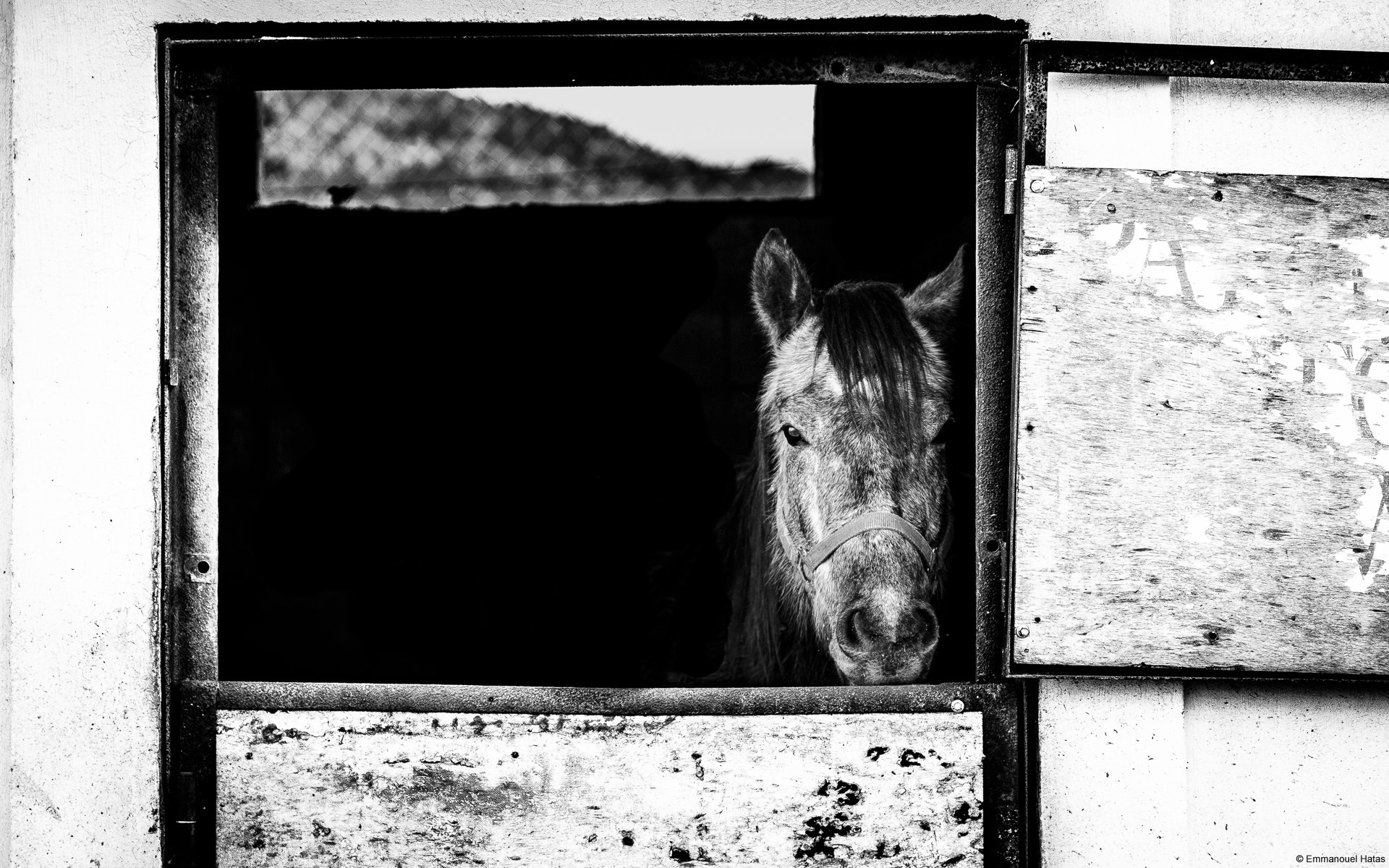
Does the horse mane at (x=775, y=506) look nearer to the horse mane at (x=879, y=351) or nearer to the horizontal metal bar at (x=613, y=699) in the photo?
the horse mane at (x=879, y=351)

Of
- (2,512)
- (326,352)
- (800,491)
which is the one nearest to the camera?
(2,512)

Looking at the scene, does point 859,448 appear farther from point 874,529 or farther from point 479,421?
point 479,421

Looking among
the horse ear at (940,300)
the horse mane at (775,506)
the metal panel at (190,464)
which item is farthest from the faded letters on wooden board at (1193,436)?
the metal panel at (190,464)

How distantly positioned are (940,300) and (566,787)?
5.51 feet

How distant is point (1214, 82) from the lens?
7.00 ft

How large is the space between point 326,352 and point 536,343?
0.98m

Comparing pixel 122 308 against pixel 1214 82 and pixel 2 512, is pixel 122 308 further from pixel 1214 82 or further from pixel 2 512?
pixel 1214 82

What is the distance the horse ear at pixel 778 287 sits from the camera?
8.49 ft

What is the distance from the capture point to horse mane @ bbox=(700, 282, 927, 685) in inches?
90.9

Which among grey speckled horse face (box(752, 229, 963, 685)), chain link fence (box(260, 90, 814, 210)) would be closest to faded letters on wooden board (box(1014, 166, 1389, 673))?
grey speckled horse face (box(752, 229, 963, 685))

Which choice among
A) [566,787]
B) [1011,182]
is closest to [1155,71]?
[1011,182]

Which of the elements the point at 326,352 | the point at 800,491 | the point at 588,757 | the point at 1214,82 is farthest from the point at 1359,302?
the point at 326,352

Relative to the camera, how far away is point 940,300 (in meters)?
2.63

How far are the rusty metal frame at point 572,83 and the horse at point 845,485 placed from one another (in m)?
0.16
